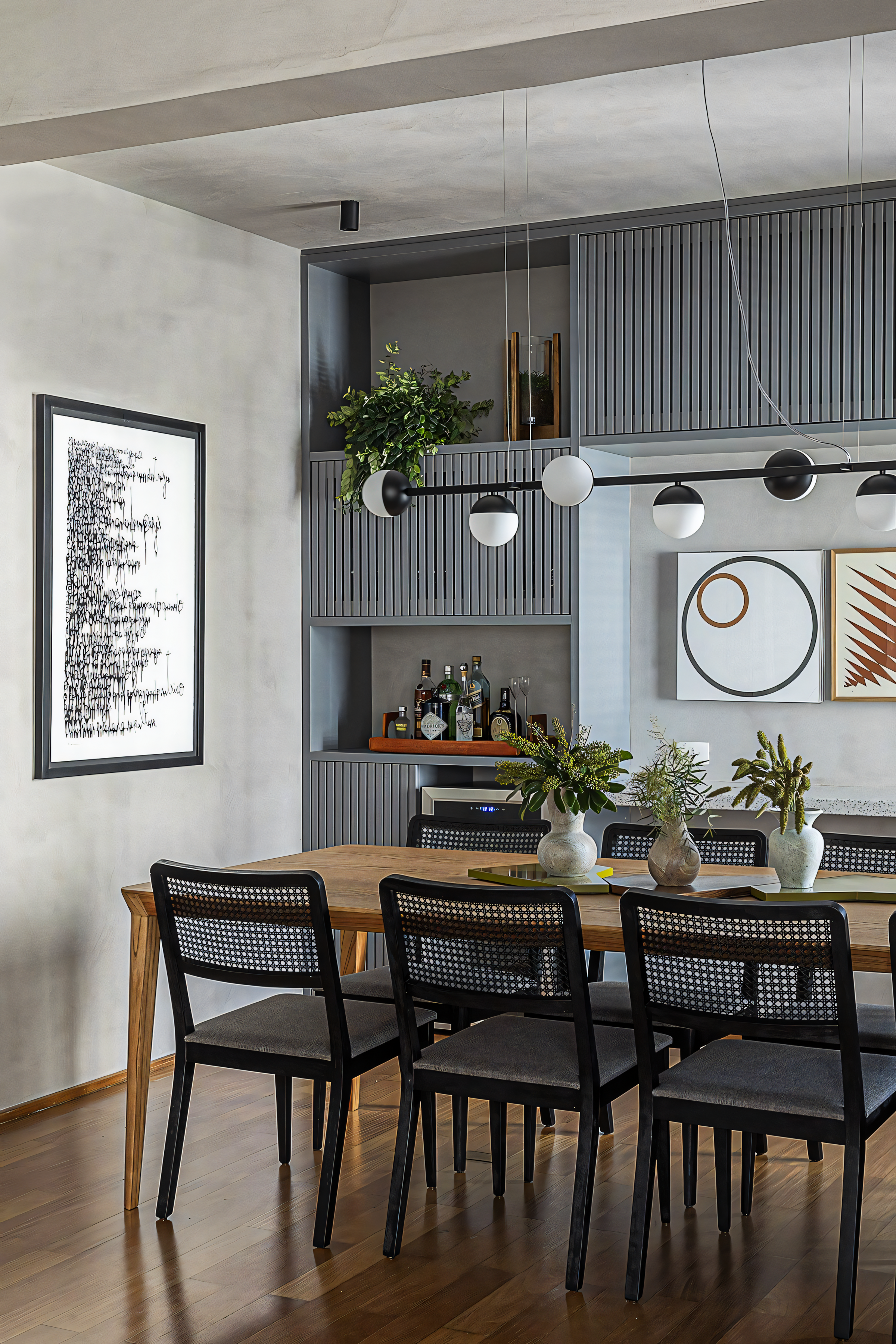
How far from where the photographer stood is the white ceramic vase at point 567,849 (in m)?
3.75

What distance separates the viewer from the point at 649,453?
18.0ft

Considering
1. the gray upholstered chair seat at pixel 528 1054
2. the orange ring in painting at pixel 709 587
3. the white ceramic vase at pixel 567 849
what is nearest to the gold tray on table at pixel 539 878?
the white ceramic vase at pixel 567 849

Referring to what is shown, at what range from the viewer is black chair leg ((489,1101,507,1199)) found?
11.9 feet

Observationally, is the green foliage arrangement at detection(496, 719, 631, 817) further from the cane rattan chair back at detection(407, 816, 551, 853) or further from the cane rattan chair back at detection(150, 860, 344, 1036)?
the cane rattan chair back at detection(407, 816, 551, 853)

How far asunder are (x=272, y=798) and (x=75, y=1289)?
8.42 feet

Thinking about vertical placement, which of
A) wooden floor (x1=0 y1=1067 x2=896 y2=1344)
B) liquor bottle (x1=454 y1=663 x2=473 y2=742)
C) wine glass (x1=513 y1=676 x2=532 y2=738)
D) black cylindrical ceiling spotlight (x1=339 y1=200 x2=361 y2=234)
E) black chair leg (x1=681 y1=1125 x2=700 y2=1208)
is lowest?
wooden floor (x1=0 y1=1067 x2=896 y2=1344)

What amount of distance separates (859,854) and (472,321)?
2.83 m

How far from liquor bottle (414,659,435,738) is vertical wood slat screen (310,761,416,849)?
0.23 metres

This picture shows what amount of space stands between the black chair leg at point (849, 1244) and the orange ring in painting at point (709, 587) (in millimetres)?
2900

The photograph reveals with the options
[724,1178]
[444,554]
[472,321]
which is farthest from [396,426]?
[724,1178]

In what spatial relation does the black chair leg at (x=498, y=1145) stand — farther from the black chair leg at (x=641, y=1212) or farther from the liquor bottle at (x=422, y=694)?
the liquor bottle at (x=422, y=694)

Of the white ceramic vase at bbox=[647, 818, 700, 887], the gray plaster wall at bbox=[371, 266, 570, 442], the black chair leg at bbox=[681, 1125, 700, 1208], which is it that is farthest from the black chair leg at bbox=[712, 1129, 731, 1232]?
the gray plaster wall at bbox=[371, 266, 570, 442]

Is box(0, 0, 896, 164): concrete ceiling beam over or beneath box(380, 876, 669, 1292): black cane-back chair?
over

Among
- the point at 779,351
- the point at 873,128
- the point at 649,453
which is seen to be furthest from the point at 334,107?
the point at 649,453
